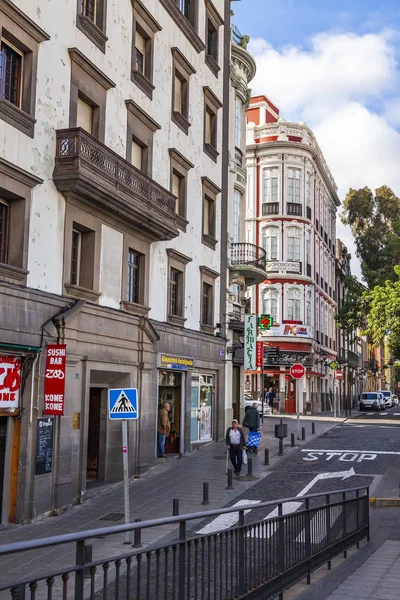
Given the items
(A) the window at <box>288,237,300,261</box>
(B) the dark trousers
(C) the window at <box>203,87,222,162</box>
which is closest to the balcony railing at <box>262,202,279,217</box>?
(A) the window at <box>288,237,300,261</box>

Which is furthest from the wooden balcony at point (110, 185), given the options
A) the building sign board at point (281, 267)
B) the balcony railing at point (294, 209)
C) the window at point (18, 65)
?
the balcony railing at point (294, 209)

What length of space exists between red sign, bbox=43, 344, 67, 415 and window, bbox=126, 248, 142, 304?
500cm

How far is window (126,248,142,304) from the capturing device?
1994 centimetres

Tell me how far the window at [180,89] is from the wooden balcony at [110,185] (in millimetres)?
3756

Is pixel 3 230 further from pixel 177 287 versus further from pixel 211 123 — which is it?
pixel 211 123

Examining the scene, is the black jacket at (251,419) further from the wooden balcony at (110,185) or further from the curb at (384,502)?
the curb at (384,502)

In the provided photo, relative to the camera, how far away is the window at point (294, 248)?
50.4m

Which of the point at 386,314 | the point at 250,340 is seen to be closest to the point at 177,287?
the point at 250,340

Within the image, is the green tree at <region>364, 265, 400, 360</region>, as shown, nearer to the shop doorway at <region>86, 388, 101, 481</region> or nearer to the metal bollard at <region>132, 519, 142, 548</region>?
the shop doorway at <region>86, 388, 101, 481</region>

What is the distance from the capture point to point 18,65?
1494 cm

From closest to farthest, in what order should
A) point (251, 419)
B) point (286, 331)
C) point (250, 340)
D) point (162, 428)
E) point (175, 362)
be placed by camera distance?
1. point (162, 428)
2. point (175, 362)
3. point (251, 419)
4. point (250, 340)
5. point (286, 331)

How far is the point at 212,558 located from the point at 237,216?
25948 mm

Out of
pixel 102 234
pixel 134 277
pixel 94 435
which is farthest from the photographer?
pixel 134 277

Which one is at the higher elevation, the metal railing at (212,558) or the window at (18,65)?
the window at (18,65)
